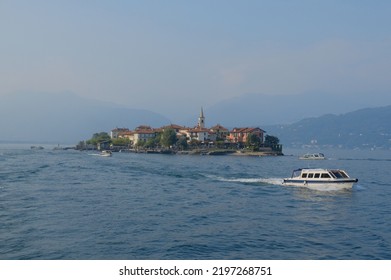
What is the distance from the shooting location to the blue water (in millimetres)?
18609

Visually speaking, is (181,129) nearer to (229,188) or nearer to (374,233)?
(229,188)

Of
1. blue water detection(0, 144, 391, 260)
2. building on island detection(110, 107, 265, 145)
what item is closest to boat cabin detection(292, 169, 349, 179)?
blue water detection(0, 144, 391, 260)

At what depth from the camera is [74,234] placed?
2091 cm

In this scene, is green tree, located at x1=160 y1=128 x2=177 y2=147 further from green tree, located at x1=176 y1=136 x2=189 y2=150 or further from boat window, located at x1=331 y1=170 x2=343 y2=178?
boat window, located at x1=331 y1=170 x2=343 y2=178

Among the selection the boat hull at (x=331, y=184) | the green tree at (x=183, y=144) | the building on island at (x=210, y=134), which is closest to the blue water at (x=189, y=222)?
the boat hull at (x=331, y=184)

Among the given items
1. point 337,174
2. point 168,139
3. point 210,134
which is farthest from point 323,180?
point 210,134

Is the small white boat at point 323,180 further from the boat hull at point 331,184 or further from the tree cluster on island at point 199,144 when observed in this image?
the tree cluster on island at point 199,144

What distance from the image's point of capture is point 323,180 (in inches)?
1591

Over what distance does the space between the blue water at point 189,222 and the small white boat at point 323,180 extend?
1.09 metres

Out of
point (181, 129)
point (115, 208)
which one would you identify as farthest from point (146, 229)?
point (181, 129)

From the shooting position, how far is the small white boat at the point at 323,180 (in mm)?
40125

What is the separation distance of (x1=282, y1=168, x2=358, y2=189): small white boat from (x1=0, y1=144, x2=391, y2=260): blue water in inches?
43.1

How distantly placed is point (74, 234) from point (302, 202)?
62.5 ft

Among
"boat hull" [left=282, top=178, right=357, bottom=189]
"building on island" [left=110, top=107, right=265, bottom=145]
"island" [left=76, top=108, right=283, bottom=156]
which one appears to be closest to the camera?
"boat hull" [left=282, top=178, right=357, bottom=189]
